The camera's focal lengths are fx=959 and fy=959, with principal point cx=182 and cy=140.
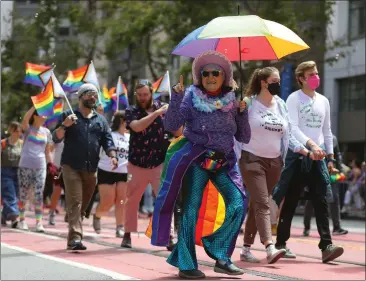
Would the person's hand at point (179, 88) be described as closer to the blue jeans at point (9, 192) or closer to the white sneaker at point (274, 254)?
the white sneaker at point (274, 254)

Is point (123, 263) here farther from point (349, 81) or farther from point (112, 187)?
point (349, 81)

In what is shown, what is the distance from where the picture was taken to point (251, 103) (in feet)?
29.2

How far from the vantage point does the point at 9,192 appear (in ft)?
50.6

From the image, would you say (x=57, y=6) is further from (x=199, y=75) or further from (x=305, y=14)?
(x=199, y=75)

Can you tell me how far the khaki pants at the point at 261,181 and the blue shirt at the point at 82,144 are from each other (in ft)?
6.66

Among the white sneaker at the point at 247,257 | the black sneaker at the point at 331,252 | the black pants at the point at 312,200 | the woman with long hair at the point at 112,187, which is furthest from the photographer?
the woman with long hair at the point at 112,187

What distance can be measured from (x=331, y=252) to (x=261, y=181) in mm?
1207

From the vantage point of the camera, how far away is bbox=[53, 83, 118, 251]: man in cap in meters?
10.2

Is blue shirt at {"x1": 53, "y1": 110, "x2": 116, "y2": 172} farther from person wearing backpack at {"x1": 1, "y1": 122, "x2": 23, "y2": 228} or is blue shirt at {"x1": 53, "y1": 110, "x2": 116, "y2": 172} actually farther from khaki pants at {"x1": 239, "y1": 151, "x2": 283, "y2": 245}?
person wearing backpack at {"x1": 1, "y1": 122, "x2": 23, "y2": 228}

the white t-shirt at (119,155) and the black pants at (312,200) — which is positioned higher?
the white t-shirt at (119,155)

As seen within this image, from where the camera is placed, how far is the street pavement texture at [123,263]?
8.05 meters

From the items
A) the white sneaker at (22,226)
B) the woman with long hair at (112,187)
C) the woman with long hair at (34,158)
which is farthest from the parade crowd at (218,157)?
the white sneaker at (22,226)

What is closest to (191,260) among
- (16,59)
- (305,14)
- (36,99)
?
(36,99)

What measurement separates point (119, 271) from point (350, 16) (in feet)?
92.5
